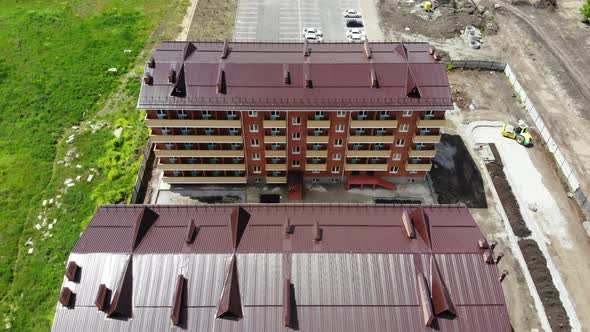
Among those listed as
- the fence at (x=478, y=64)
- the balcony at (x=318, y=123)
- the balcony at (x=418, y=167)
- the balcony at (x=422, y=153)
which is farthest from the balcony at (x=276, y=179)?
the fence at (x=478, y=64)

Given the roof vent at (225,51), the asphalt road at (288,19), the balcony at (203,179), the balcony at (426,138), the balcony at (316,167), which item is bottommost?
the balcony at (203,179)

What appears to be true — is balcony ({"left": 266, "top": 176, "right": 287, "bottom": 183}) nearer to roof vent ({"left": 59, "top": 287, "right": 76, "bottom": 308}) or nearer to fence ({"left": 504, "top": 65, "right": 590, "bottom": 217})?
roof vent ({"left": 59, "top": 287, "right": 76, "bottom": 308})


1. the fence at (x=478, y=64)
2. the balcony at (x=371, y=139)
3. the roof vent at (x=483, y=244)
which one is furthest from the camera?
the fence at (x=478, y=64)

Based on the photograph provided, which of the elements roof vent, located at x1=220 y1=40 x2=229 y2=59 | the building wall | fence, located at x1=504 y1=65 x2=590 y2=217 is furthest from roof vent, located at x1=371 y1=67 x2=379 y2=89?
fence, located at x1=504 y1=65 x2=590 y2=217

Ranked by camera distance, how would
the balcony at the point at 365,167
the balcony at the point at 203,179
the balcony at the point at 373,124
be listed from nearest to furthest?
the balcony at the point at 373,124 → the balcony at the point at 365,167 → the balcony at the point at 203,179

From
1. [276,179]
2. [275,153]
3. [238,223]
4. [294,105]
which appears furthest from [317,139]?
[238,223]

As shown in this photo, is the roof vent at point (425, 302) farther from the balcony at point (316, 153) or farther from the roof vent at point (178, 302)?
the balcony at point (316, 153)

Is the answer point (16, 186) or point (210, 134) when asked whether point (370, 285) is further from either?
point (16, 186)
